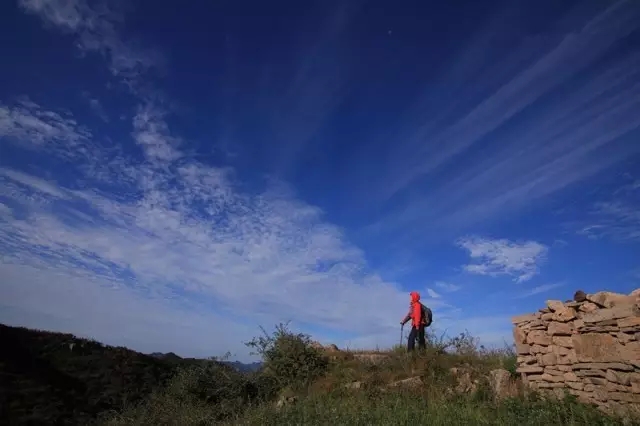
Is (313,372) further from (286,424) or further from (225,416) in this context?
(286,424)

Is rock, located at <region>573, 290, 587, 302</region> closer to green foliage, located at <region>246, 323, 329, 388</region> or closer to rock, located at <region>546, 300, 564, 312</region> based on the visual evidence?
rock, located at <region>546, 300, 564, 312</region>

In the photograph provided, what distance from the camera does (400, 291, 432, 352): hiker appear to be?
13711mm

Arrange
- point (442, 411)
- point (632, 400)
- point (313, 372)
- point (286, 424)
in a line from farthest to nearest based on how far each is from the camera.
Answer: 1. point (313, 372)
2. point (286, 424)
3. point (442, 411)
4. point (632, 400)

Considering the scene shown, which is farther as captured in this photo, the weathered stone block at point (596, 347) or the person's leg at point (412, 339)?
the person's leg at point (412, 339)

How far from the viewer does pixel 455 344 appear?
14086mm

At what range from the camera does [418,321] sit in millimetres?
13680

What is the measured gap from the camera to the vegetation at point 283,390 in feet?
28.2

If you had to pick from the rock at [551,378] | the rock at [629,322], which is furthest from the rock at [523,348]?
the rock at [629,322]

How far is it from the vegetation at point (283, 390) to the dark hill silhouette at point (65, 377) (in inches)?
1.7

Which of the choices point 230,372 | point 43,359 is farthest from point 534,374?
point 43,359

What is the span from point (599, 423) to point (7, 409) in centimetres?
1494

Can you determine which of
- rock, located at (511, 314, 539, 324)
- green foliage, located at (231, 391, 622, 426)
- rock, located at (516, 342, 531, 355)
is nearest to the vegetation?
green foliage, located at (231, 391, 622, 426)

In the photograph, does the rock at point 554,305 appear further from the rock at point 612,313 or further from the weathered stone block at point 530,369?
the weathered stone block at point 530,369

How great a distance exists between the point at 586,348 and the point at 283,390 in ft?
32.1
